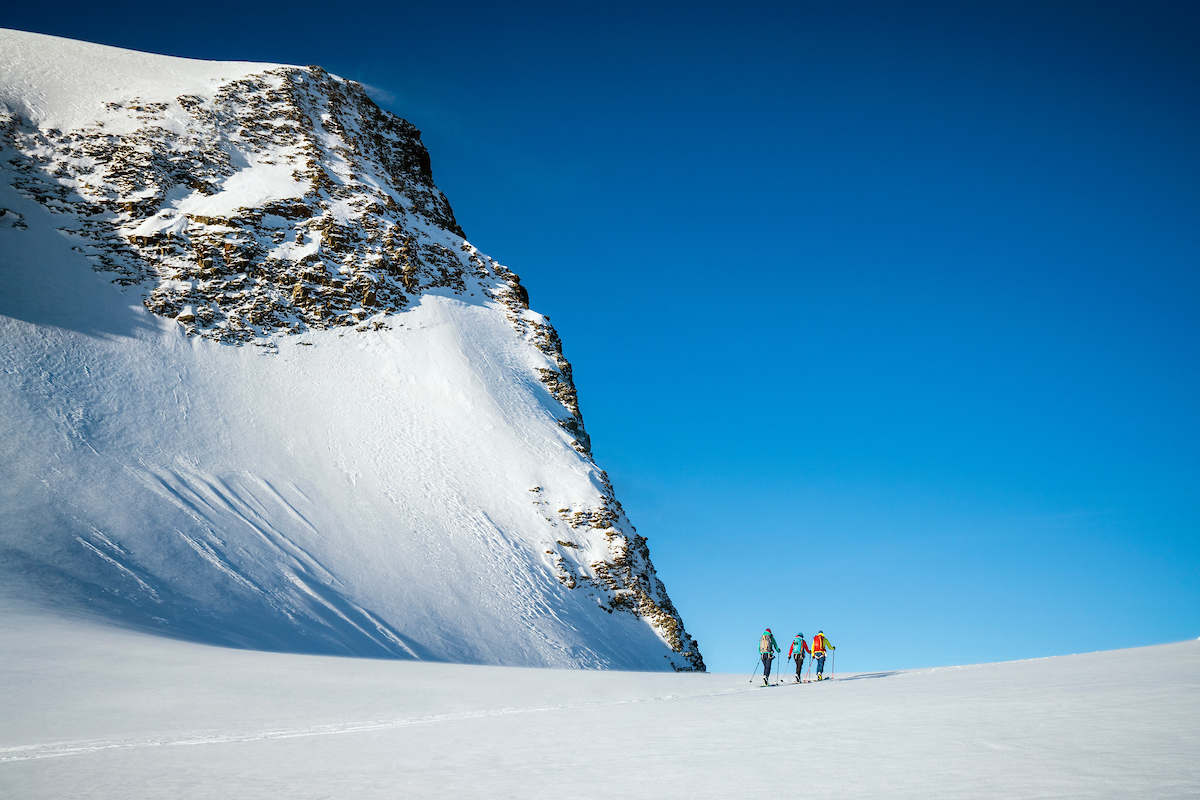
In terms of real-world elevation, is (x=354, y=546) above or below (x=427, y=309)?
below

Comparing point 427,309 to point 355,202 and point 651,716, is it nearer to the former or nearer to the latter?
point 355,202

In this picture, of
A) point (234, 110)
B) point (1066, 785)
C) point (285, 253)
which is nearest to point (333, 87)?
point (234, 110)

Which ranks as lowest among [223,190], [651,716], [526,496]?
[651,716]

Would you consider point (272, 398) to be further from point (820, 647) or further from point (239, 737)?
point (239, 737)

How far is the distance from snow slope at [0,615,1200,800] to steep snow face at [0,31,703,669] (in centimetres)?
1726

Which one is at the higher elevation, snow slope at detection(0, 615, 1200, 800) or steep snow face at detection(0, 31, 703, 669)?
steep snow face at detection(0, 31, 703, 669)

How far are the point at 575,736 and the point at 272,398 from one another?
47759 millimetres

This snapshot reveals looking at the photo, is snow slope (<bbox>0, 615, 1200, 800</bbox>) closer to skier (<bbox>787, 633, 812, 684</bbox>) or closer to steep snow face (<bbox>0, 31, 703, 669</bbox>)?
skier (<bbox>787, 633, 812, 684</bbox>)

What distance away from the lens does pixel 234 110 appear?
7356 centimetres

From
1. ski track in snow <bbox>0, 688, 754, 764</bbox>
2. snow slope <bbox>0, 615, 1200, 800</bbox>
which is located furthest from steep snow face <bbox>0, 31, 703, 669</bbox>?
ski track in snow <bbox>0, 688, 754, 764</bbox>

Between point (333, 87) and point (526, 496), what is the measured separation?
54557 millimetres

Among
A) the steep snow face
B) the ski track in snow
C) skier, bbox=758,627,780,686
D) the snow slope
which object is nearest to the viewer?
the snow slope

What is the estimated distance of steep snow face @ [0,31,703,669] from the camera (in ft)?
124

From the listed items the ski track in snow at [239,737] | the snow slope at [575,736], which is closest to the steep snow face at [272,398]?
the snow slope at [575,736]
